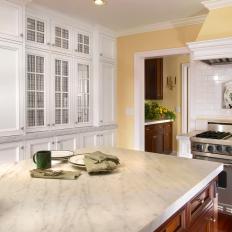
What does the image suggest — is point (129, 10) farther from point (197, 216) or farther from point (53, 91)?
point (197, 216)

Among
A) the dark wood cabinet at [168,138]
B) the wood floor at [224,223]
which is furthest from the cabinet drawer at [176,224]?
the dark wood cabinet at [168,138]

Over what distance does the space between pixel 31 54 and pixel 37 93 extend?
47cm

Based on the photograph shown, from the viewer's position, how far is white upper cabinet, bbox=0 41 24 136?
2.75 meters

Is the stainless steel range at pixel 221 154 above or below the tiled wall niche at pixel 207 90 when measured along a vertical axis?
below

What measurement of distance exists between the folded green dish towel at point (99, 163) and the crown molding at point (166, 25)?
2.83 m

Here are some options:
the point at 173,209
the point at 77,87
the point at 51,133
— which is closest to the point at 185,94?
the point at 77,87

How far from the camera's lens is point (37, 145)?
10.5ft

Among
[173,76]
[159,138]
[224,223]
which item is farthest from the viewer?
[173,76]

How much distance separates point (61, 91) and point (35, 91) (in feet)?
1.41

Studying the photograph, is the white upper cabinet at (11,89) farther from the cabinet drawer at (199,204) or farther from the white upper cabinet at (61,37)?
the cabinet drawer at (199,204)

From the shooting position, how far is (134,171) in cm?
144

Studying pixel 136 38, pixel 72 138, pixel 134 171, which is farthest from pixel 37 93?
pixel 134 171

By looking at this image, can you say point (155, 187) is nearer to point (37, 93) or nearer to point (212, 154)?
point (212, 154)

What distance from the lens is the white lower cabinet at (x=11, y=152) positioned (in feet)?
9.13
